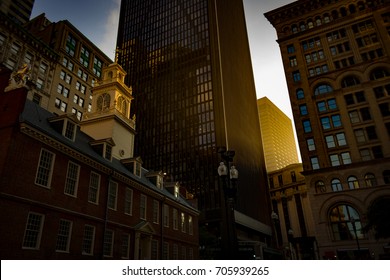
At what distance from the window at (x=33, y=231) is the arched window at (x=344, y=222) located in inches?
1646

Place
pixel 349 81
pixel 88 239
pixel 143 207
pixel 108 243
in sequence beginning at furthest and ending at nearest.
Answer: pixel 349 81 → pixel 143 207 → pixel 108 243 → pixel 88 239

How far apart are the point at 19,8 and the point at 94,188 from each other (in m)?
84.6

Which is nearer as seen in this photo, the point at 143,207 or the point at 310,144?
the point at 143,207

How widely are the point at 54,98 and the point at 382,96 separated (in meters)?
55.2

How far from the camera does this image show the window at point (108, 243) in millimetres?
23577

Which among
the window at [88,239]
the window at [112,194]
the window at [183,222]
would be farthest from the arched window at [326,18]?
the window at [88,239]

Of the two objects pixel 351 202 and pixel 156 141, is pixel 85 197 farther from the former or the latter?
pixel 156 141

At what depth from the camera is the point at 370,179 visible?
45.3 meters

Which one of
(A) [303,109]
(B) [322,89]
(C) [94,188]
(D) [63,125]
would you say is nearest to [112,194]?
(C) [94,188]

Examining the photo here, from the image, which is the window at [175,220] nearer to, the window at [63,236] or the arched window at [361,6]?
the window at [63,236]

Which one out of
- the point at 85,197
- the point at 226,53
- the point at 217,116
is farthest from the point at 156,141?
the point at 85,197

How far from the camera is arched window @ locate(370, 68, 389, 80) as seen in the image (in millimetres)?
51125

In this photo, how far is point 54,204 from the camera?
761 inches

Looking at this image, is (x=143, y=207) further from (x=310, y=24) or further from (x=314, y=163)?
(x=310, y=24)
